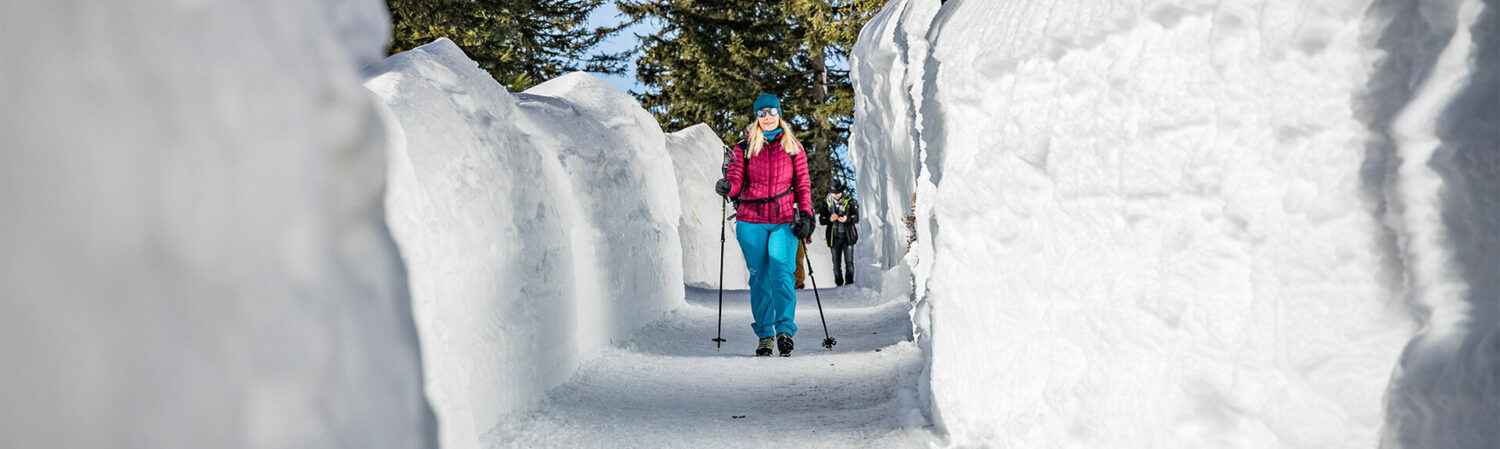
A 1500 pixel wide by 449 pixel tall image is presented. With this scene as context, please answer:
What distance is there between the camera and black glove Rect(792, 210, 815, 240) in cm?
646

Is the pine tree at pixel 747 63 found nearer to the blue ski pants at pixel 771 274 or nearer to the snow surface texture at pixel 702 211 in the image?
the snow surface texture at pixel 702 211

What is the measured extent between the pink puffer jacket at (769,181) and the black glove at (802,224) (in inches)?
2.1

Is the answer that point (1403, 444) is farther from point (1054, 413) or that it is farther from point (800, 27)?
point (800, 27)

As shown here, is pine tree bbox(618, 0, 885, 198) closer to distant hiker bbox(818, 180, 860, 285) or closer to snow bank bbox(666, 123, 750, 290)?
snow bank bbox(666, 123, 750, 290)

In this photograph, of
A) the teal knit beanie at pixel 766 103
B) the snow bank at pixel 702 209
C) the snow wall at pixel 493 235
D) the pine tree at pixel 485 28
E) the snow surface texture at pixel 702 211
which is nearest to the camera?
the snow wall at pixel 493 235

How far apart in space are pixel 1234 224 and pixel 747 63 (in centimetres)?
2125

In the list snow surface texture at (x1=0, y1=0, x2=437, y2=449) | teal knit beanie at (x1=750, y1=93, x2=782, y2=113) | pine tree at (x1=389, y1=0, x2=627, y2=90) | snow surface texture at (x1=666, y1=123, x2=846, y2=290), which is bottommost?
snow surface texture at (x1=666, y1=123, x2=846, y2=290)

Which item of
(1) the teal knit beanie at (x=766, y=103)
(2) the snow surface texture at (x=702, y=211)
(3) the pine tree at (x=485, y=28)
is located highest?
(3) the pine tree at (x=485, y=28)

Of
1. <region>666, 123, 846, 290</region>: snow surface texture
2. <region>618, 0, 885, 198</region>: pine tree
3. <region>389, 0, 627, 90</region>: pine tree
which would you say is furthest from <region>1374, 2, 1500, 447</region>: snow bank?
<region>618, 0, 885, 198</region>: pine tree

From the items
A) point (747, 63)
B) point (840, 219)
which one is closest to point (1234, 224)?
point (840, 219)

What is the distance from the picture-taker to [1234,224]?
1.97m

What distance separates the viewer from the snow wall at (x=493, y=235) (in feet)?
11.6

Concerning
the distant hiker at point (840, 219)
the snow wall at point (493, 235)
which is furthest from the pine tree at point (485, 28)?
the distant hiker at point (840, 219)

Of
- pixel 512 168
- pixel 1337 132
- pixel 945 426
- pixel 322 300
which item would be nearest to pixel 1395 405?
pixel 1337 132
